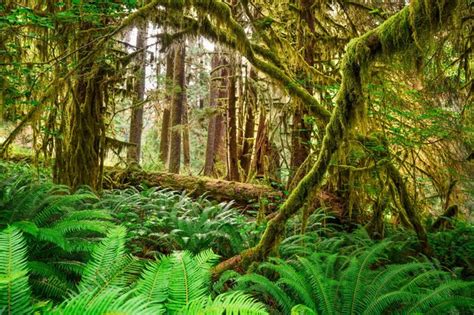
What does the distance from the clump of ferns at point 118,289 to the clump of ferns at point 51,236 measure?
0.55 metres

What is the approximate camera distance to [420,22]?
3.08 metres

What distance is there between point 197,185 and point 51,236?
19.2 ft

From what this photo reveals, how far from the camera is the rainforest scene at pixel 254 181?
263 cm

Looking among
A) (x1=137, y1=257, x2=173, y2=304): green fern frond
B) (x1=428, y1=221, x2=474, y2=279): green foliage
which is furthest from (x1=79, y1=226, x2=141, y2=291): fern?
(x1=428, y1=221, x2=474, y2=279): green foliage

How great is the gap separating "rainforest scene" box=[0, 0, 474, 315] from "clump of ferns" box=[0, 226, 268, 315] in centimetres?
1

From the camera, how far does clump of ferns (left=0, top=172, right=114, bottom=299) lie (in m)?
2.81

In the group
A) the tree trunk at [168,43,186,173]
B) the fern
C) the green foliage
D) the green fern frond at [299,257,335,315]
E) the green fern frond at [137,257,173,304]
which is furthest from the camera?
the tree trunk at [168,43,186,173]

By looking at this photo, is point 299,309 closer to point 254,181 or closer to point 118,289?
point 118,289

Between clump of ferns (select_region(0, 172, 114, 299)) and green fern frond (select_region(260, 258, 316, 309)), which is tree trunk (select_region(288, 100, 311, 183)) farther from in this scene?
clump of ferns (select_region(0, 172, 114, 299))

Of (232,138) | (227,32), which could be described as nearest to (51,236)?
(227,32)

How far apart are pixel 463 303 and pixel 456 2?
2491 millimetres

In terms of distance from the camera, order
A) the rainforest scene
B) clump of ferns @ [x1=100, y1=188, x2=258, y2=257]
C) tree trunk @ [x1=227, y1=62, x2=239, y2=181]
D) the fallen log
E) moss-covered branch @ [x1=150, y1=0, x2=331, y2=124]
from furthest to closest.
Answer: tree trunk @ [x1=227, y1=62, x2=239, y2=181] < the fallen log < clump of ferns @ [x1=100, y1=188, x2=258, y2=257] < moss-covered branch @ [x1=150, y1=0, x2=331, y2=124] < the rainforest scene

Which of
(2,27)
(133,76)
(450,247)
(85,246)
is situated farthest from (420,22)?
(133,76)

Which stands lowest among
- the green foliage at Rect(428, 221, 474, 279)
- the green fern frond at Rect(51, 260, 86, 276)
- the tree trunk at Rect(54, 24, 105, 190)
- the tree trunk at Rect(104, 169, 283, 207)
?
the green foliage at Rect(428, 221, 474, 279)
